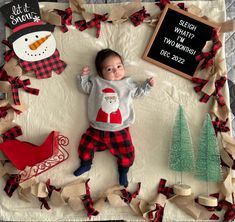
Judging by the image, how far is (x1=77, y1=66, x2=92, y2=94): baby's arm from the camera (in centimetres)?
106

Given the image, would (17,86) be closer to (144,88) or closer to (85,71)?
(85,71)

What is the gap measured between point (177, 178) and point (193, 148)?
0.12m

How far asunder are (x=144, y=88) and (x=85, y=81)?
205 mm

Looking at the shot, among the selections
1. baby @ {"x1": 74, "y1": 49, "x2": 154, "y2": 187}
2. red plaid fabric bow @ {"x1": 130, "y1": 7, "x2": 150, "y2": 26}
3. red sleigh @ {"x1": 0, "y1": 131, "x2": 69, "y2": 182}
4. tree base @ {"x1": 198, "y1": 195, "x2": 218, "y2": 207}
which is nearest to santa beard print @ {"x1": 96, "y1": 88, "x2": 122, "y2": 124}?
baby @ {"x1": 74, "y1": 49, "x2": 154, "y2": 187}

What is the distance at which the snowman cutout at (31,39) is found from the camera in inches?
42.9

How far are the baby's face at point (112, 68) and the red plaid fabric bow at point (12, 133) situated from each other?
1.16 ft

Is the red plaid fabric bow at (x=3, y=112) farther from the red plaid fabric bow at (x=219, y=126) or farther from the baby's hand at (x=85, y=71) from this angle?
the red plaid fabric bow at (x=219, y=126)

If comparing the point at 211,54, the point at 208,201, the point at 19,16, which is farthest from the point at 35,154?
the point at 211,54

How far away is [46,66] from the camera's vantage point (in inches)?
43.1

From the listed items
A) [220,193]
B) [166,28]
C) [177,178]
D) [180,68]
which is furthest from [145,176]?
[166,28]

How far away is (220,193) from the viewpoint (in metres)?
1.05

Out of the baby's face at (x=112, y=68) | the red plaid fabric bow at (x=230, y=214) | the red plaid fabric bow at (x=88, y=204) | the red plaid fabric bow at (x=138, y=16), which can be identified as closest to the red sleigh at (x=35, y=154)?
the red plaid fabric bow at (x=88, y=204)

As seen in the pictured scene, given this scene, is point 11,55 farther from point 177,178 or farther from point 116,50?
point 177,178

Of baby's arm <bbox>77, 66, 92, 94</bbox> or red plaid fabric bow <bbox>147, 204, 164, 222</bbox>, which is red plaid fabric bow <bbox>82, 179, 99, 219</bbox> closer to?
red plaid fabric bow <bbox>147, 204, 164, 222</bbox>
